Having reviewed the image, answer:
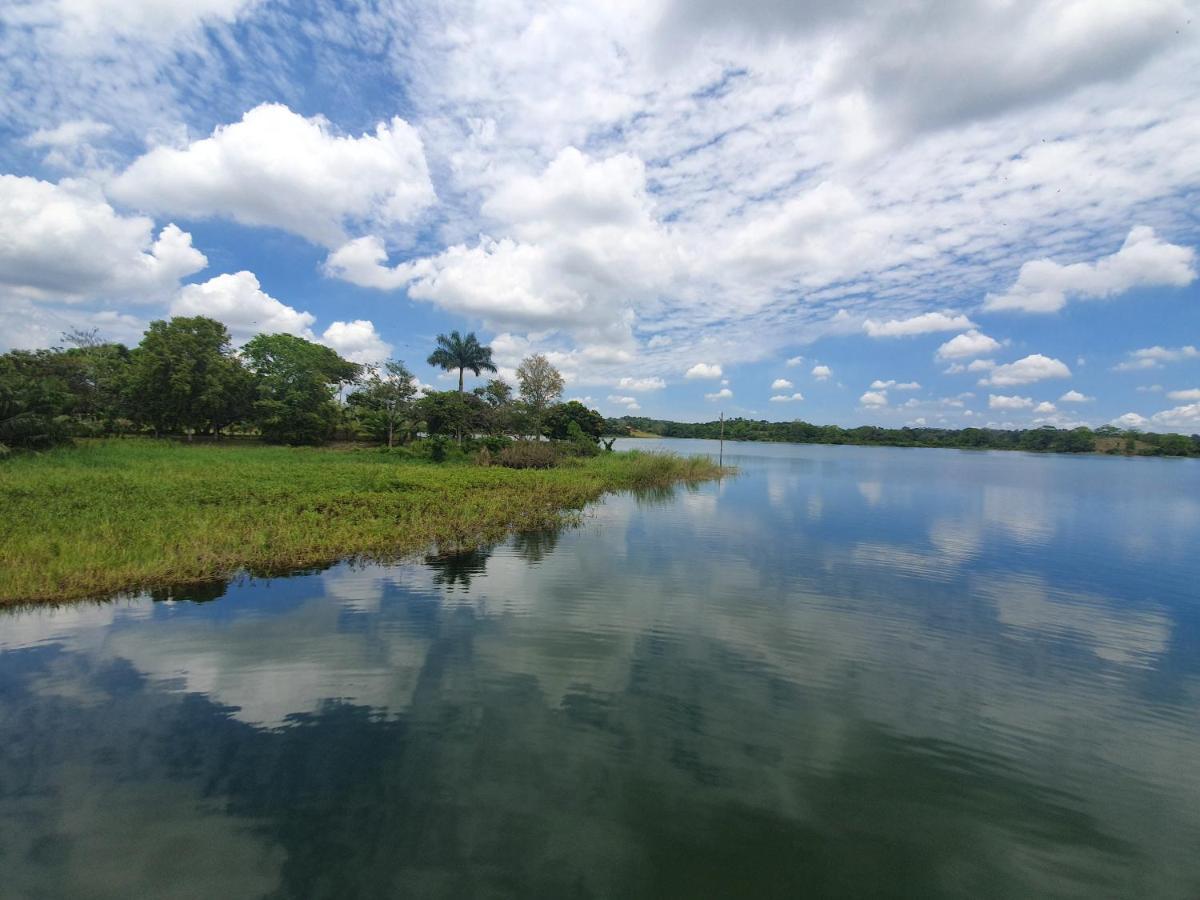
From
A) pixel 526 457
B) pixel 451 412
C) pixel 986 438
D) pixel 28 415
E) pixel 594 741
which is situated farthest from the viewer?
pixel 986 438

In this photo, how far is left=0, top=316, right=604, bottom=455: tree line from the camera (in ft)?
110

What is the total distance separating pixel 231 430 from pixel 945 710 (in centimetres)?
4898

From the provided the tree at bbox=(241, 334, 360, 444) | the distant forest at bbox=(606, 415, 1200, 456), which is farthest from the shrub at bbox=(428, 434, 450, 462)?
the distant forest at bbox=(606, 415, 1200, 456)

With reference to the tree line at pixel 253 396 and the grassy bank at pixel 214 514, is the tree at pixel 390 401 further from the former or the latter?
the grassy bank at pixel 214 514

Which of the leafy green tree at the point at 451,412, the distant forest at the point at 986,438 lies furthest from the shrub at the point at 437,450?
the distant forest at the point at 986,438

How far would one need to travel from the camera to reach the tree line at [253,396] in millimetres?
33469

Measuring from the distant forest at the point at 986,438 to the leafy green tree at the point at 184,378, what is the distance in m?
79.4

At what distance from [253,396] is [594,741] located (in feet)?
141

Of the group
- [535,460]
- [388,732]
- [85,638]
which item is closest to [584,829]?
[388,732]

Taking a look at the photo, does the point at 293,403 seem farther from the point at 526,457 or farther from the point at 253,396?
the point at 526,457

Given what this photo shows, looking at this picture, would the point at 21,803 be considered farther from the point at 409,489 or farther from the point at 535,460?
the point at 535,460

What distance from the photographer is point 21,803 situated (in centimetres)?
434

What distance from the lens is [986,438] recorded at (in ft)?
438

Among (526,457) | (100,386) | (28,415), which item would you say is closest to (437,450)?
(526,457)
